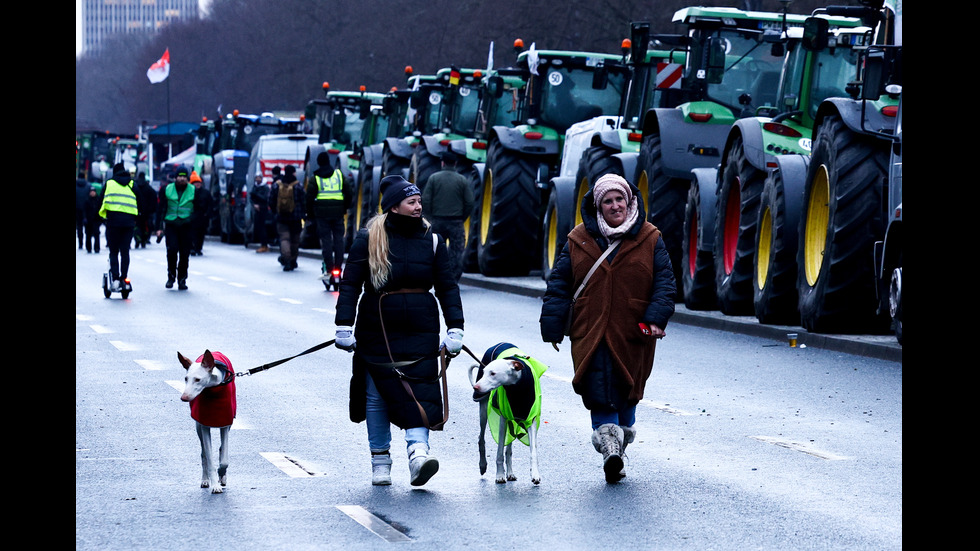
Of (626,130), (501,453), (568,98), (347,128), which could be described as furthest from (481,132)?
(501,453)

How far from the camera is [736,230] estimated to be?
17750mm

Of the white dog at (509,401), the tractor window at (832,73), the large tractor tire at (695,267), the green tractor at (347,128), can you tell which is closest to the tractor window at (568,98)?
the large tractor tire at (695,267)

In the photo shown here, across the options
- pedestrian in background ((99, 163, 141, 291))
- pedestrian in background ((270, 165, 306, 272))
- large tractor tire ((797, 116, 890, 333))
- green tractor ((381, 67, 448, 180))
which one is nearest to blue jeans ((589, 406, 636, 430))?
large tractor tire ((797, 116, 890, 333))

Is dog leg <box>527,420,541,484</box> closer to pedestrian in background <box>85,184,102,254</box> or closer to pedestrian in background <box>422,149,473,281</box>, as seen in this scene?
pedestrian in background <box>422,149,473,281</box>

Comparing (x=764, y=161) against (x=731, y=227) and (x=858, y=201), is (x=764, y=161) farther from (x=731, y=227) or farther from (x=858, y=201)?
(x=858, y=201)

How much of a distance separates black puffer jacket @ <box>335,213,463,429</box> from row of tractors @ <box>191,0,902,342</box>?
1682 millimetres

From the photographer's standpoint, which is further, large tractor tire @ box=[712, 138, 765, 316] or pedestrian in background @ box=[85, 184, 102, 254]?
pedestrian in background @ box=[85, 184, 102, 254]

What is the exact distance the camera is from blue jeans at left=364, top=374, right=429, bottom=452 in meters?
8.38

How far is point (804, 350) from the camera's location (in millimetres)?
14688

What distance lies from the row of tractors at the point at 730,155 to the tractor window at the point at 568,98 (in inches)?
0.9

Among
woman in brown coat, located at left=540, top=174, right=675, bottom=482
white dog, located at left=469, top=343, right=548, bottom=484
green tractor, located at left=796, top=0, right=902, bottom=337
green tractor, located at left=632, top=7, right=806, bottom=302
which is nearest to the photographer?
white dog, located at left=469, top=343, right=548, bottom=484

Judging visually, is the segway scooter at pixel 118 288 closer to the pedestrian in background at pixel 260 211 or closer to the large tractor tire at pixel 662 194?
the large tractor tire at pixel 662 194
